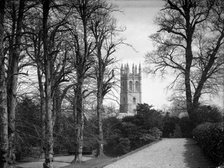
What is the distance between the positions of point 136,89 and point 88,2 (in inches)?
5136

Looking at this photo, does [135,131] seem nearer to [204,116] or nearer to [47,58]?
[204,116]

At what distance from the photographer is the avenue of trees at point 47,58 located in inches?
397

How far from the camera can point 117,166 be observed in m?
11.7

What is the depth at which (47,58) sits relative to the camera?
1040 cm

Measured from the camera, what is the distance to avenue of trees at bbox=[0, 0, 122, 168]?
10.1 metres

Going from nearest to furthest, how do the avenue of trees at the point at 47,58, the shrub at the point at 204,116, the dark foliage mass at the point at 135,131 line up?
the avenue of trees at the point at 47,58
the shrub at the point at 204,116
the dark foliage mass at the point at 135,131

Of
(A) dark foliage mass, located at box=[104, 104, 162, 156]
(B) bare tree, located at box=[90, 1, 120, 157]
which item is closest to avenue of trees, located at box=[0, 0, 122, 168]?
(B) bare tree, located at box=[90, 1, 120, 157]

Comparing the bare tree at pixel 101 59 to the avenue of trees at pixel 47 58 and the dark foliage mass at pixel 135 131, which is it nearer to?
the avenue of trees at pixel 47 58

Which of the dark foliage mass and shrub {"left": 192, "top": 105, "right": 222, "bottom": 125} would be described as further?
the dark foliage mass

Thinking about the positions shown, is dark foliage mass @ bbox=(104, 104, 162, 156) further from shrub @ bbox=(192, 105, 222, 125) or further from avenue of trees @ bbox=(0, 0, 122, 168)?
avenue of trees @ bbox=(0, 0, 122, 168)

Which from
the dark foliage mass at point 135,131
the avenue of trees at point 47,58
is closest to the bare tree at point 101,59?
the avenue of trees at point 47,58

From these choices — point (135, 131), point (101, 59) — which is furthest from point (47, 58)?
point (135, 131)

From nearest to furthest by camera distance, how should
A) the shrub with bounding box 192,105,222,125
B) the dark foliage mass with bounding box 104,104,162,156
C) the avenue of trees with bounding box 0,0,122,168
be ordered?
1. the avenue of trees with bounding box 0,0,122,168
2. the shrub with bounding box 192,105,222,125
3. the dark foliage mass with bounding box 104,104,162,156

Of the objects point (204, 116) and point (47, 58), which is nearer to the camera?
point (47, 58)
